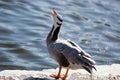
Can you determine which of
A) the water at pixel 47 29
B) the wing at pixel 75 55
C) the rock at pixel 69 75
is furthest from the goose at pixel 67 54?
the water at pixel 47 29

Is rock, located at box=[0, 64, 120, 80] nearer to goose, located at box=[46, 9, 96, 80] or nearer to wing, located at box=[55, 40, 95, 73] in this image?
goose, located at box=[46, 9, 96, 80]

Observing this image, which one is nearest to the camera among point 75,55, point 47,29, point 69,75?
point 75,55

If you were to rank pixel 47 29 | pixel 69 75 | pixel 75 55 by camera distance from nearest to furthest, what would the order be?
pixel 75 55 < pixel 69 75 < pixel 47 29

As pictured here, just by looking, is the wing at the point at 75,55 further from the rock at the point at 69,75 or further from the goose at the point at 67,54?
the rock at the point at 69,75

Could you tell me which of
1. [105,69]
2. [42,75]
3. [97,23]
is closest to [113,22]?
[97,23]

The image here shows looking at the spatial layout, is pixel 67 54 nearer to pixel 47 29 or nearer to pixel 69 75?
pixel 69 75

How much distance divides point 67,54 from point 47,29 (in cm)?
526

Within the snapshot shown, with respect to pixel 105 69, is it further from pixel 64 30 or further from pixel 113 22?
pixel 113 22

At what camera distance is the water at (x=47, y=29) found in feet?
34.1

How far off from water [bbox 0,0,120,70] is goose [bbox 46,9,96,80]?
2742 millimetres

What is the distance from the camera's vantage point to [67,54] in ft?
22.3

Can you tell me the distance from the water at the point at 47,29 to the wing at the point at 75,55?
297 centimetres

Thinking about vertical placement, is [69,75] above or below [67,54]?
below

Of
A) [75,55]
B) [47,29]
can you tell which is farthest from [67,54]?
[47,29]
